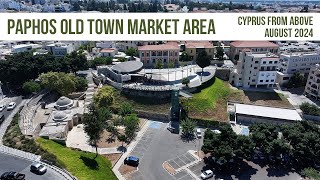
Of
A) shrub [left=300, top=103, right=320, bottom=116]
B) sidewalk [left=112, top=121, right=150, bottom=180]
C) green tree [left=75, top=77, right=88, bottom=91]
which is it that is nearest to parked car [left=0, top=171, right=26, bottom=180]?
sidewalk [left=112, top=121, right=150, bottom=180]

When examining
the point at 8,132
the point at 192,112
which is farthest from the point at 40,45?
the point at 192,112

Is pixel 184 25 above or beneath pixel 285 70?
above

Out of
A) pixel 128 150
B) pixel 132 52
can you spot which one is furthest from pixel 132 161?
pixel 132 52

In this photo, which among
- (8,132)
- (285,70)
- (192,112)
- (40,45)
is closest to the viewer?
(8,132)

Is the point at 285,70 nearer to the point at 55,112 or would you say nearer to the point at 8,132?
the point at 55,112

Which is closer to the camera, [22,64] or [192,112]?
[192,112]

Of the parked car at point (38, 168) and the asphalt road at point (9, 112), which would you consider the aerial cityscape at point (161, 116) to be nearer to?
the parked car at point (38, 168)

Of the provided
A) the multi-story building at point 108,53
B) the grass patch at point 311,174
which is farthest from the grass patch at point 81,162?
the multi-story building at point 108,53

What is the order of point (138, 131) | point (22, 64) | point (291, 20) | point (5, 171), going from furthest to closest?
1. point (22, 64)
2. point (138, 131)
3. point (291, 20)
4. point (5, 171)
